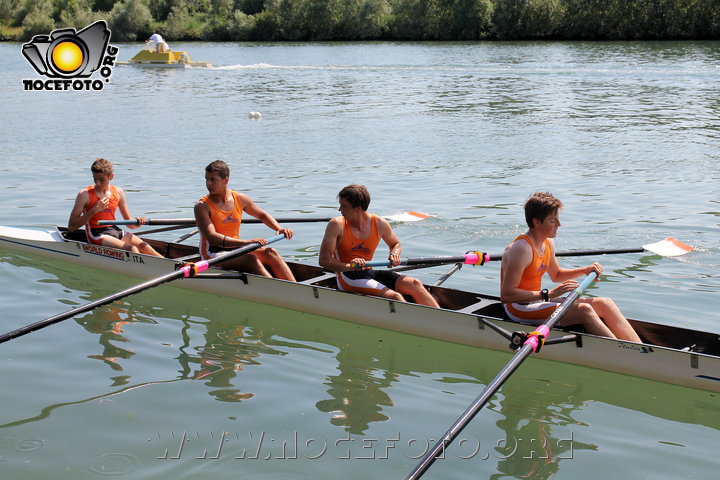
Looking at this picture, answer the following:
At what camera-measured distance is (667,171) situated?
1673 centimetres

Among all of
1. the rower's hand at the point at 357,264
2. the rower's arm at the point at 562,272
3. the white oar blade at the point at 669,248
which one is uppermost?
the rower's arm at the point at 562,272

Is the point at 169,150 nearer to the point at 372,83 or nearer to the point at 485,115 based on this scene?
the point at 485,115

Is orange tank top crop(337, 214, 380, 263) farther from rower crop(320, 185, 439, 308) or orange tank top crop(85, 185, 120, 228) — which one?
orange tank top crop(85, 185, 120, 228)

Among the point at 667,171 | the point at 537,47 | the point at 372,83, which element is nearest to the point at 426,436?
the point at 667,171

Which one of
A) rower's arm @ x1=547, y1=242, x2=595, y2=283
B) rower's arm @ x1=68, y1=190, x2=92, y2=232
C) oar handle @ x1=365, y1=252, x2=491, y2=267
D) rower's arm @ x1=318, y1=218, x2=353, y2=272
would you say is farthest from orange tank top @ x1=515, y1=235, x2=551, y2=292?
rower's arm @ x1=68, y1=190, x2=92, y2=232

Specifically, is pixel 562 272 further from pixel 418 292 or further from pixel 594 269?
pixel 418 292

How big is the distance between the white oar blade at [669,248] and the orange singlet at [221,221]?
17.2ft

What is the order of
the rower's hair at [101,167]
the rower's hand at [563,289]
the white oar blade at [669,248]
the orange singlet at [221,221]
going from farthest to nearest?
1. the white oar blade at [669,248]
2. the rower's hair at [101,167]
3. the orange singlet at [221,221]
4. the rower's hand at [563,289]

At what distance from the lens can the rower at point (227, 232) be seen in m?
9.52

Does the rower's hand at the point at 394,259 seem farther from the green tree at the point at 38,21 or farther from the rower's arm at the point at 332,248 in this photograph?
the green tree at the point at 38,21

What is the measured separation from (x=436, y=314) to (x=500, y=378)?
217 centimetres

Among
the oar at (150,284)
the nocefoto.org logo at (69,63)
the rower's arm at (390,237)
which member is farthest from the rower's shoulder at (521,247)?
the nocefoto.org logo at (69,63)

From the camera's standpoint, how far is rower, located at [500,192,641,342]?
7.17m

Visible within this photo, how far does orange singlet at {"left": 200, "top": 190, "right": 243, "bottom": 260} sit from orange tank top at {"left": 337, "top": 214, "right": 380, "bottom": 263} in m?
1.73
